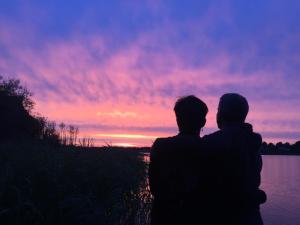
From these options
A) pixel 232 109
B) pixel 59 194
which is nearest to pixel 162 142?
pixel 232 109

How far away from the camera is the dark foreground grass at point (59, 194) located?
826cm

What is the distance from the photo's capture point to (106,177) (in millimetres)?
12844

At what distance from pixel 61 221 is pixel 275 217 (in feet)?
54.5

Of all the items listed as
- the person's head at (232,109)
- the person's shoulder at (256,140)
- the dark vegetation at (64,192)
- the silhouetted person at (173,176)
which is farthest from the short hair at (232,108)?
the dark vegetation at (64,192)

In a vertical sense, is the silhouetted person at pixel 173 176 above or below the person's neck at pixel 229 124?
below

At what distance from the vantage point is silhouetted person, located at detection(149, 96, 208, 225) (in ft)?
12.3

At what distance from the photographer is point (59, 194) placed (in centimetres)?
945

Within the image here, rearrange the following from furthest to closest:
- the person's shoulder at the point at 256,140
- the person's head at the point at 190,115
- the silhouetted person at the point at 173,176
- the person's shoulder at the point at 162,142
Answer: the person's shoulder at the point at 256,140 < the person's head at the point at 190,115 < the person's shoulder at the point at 162,142 < the silhouetted person at the point at 173,176

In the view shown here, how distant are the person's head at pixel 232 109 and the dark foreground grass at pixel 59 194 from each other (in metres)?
4.91

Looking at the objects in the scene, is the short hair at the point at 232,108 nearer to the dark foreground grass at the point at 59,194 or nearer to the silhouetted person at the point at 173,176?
the silhouetted person at the point at 173,176

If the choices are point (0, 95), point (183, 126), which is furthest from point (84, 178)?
point (0, 95)

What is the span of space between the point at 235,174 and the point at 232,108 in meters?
0.66

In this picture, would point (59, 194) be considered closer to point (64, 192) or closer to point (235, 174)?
point (64, 192)

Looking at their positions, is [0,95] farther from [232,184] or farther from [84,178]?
[232,184]
